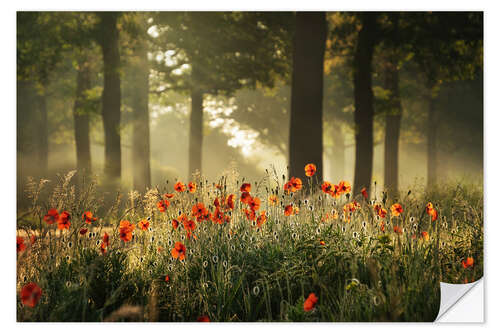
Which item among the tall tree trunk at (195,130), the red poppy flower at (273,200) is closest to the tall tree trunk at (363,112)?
the tall tree trunk at (195,130)

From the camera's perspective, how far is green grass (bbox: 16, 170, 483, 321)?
2.76m

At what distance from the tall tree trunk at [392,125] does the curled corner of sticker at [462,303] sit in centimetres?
314

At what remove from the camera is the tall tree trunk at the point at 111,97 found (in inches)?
215

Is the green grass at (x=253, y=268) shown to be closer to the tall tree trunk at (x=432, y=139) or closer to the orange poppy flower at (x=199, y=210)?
the orange poppy flower at (x=199, y=210)

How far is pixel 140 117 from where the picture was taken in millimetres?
7734

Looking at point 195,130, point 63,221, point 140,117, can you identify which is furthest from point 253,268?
point 195,130

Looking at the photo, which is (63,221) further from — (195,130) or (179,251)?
(195,130)

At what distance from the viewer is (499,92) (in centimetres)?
371

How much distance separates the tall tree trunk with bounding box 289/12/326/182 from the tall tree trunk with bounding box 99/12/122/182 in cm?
238

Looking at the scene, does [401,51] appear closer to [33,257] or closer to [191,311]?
[191,311]

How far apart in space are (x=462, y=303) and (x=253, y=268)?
A: 1.71 metres

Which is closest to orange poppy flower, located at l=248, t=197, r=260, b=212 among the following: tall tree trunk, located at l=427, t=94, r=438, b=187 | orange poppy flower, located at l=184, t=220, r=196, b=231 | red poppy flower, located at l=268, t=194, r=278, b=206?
red poppy flower, located at l=268, t=194, r=278, b=206

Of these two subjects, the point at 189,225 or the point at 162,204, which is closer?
the point at 189,225

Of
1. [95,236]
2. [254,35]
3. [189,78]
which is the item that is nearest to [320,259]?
[95,236]
